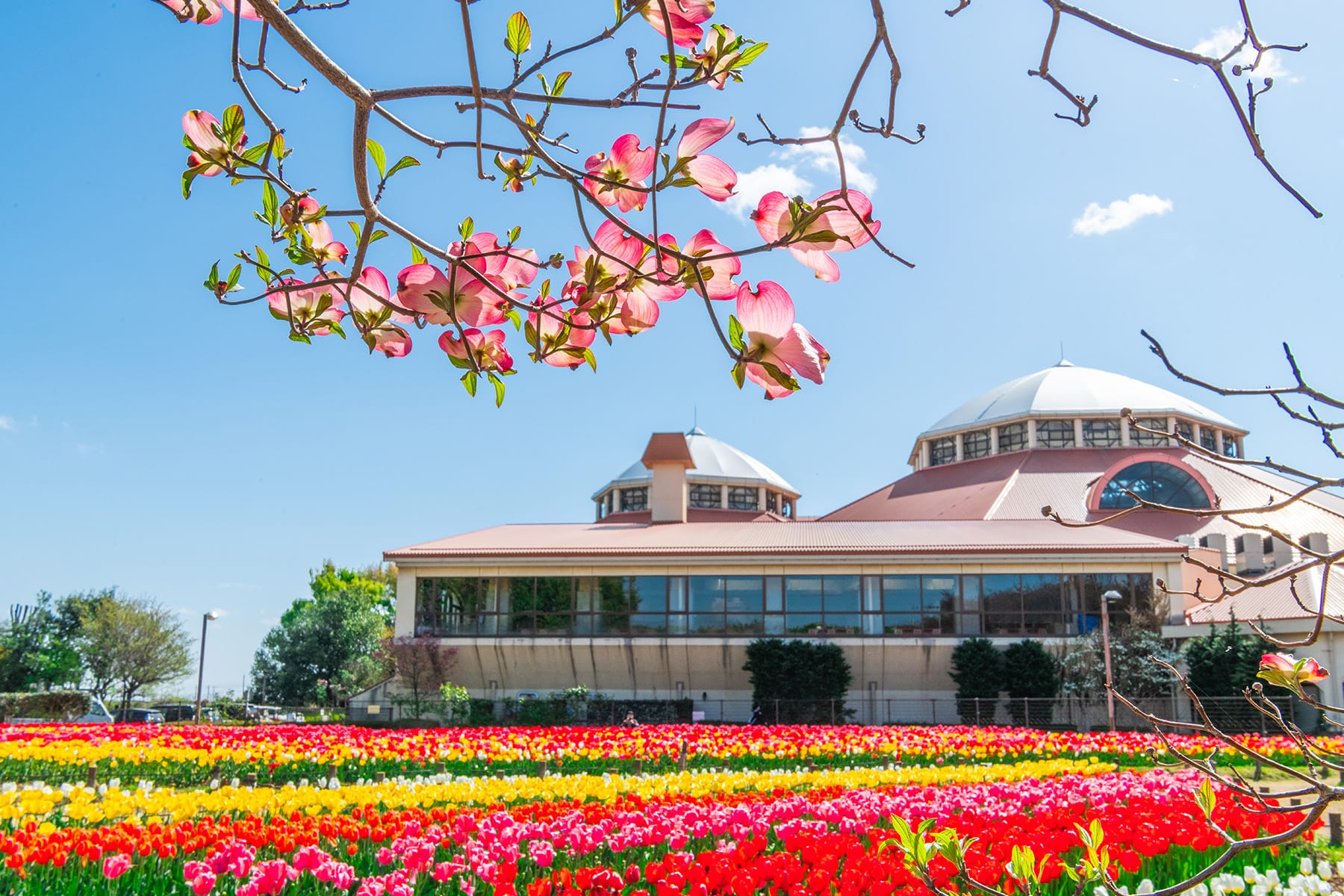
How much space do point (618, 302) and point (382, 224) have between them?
0.49 m

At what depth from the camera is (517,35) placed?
1864 mm

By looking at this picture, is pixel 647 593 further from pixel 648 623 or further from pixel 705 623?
pixel 705 623

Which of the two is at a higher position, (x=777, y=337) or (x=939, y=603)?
(x=939, y=603)

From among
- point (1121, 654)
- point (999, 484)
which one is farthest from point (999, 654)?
point (999, 484)

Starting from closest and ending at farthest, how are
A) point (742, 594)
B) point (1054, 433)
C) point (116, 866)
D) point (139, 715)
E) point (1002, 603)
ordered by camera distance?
point (116, 866)
point (1002, 603)
point (742, 594)
point (139, 715)
point (1054, 433)

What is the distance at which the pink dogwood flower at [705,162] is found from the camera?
5.77ft

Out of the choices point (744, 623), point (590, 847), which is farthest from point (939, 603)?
point (590, 847)

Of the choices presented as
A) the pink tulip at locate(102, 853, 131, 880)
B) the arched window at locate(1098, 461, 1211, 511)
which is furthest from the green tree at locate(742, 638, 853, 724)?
the pink tulip at locate(102, 853, 131, 880)

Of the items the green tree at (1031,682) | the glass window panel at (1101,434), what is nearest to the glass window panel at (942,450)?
the glass window panel at (1101,434)

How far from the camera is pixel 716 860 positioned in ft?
17.3

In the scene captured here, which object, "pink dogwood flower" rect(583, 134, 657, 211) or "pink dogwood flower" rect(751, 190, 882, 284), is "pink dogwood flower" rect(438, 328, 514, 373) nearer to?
"pink dogwood flower" rect(583, 134, 657, 211)

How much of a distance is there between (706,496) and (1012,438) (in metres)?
16.2

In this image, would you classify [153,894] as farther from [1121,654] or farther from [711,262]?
[1121,654]

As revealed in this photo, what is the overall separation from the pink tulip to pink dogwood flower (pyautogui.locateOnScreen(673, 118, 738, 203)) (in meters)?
4.79
